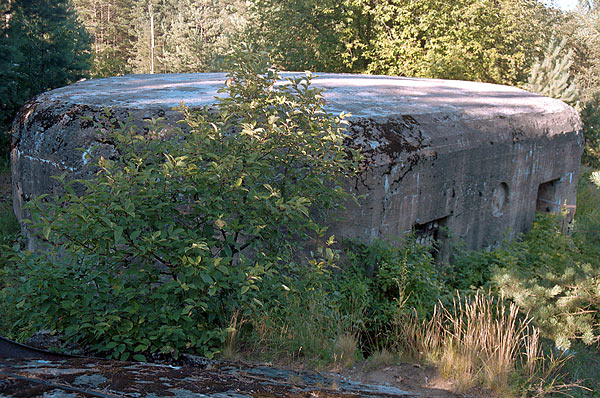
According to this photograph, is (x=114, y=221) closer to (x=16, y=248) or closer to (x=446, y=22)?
(x=16, y=248)

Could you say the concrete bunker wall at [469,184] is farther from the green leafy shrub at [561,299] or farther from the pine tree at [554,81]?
the pine tree at [554,81]

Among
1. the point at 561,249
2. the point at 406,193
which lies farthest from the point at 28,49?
the point at 561,249

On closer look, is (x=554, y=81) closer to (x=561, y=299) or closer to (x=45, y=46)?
(x=561, y=299)

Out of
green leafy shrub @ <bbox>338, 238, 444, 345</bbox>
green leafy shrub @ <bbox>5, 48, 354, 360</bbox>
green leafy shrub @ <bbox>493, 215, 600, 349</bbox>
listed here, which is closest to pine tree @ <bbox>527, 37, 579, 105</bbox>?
green leafy shrub @ <bbox>493, 215, 600, 349</bbox>

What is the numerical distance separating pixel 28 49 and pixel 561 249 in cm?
1065

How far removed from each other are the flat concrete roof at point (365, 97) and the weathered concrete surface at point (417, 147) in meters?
0.02

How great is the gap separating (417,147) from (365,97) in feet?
4.45

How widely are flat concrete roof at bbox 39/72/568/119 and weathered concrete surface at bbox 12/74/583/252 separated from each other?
0.6 inches

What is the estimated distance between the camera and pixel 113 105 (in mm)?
4656

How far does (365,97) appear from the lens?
6094mm

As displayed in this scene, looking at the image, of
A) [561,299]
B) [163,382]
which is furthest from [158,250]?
[561,299]

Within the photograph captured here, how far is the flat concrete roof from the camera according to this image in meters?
5.09

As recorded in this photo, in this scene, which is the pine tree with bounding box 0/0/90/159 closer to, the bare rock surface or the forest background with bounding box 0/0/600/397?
the forest background with bounding box 0/0/600/397

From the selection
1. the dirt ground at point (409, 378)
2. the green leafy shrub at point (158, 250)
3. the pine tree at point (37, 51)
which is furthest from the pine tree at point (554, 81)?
the dirt ground at point (409, 378)
